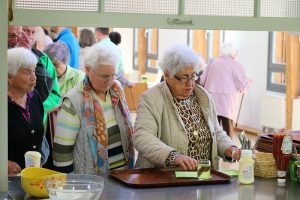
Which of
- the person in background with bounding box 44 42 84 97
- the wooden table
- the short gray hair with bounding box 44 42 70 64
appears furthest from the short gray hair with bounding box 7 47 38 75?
the short gray hair with bounding box 44 42 70 64

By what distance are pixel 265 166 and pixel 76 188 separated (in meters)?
1.08

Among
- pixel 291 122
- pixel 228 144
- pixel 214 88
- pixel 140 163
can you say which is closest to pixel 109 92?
pixel 140 163

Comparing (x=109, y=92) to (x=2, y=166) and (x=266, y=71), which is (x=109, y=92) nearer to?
(x=2, y=166)

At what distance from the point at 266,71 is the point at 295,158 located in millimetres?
7202

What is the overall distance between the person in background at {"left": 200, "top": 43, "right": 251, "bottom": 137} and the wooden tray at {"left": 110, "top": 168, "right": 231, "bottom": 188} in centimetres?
488

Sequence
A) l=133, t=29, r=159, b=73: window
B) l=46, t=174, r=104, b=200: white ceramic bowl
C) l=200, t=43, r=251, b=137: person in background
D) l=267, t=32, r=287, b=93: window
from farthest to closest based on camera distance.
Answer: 1. l=133, t=29, r=159, b=73: window
2. l=267, t=32, r=287, b=93: window
3. l=200, t=43, r=251, b=137: person in background
4. l=46, t=174, r=104, b=200: white ceramic bowl

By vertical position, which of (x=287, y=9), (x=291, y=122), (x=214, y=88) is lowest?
(x=291, y=122)

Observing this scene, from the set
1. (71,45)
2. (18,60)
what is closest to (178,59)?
(18,60)

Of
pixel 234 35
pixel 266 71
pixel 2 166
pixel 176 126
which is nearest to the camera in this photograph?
pixel 2 166

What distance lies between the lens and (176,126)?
12.0 ft

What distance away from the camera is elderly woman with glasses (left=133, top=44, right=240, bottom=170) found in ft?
11.8

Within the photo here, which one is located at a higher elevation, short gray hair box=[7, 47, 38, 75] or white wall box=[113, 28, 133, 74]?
short gray hair box=[7, 47, 38, 75]

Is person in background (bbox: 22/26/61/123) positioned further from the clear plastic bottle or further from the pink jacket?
the pink jacket

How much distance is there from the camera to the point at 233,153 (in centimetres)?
363
